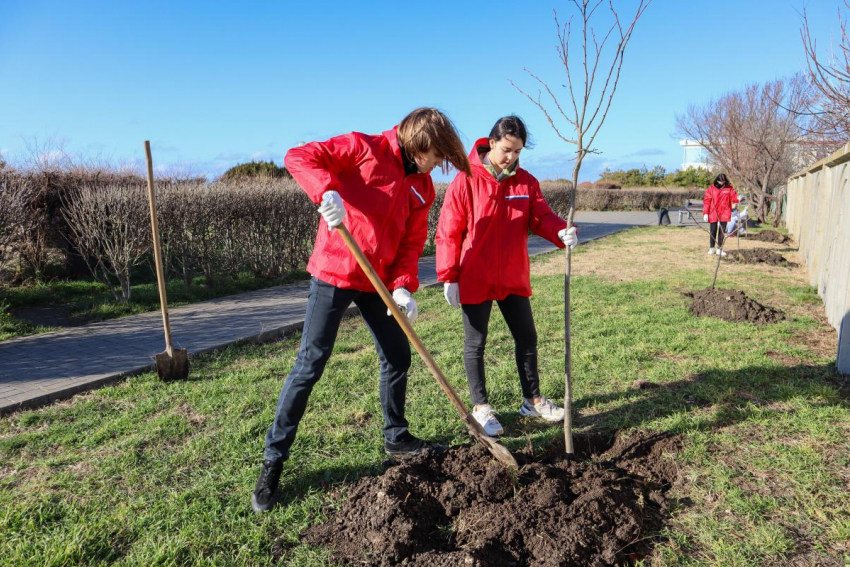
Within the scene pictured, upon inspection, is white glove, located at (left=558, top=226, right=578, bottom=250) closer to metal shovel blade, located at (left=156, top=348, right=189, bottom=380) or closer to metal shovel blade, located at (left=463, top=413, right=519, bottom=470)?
metal shovel blade, located at (left=463, top=413, right=519, bottom=470)

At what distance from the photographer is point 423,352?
2.52 m

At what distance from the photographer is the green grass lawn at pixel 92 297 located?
20.3ft

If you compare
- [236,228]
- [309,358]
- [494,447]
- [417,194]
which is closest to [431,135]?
[417,194]

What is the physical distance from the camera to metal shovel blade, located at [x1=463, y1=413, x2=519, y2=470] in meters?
2.72

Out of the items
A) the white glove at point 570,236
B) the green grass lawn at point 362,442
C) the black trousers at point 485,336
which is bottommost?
the green grass lawn at point 362,442

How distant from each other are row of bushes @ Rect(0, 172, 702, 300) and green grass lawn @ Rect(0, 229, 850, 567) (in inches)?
132

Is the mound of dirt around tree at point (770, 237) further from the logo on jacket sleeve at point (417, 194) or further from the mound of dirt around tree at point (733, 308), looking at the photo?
the logo on jacket sleeve at point (417, 194)

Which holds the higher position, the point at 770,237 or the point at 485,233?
the point at 485,233

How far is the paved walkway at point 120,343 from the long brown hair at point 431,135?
3433mm

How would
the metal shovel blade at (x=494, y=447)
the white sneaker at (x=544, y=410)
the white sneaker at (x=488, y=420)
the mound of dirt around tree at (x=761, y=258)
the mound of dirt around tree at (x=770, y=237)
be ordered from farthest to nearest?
the mound of dirt around tree at (x=770, y=237) < the mound of dirt around tree at (x=761, y=258) < the white sneaker at (x=544, y=410) < the white sneaker at (x=488, y=420) < the metal shovel blade at (x=494, y=447)

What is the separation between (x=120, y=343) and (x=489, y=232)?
14.0ft

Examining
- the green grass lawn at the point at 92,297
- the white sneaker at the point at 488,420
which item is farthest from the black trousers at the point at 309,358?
the green grass lawn at the point at 92,297

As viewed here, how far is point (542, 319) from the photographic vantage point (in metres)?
6.48

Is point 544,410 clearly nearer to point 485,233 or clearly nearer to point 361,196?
point 485,233
